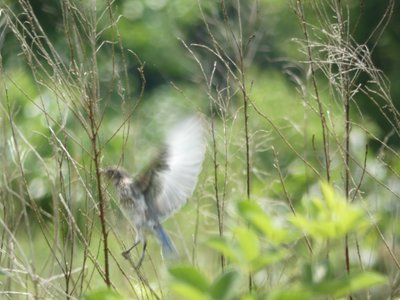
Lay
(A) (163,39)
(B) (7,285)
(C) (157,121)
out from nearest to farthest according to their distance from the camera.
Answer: (B) (7,285), (C) (157,121), (A) (163,39)

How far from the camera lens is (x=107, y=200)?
2047 mm

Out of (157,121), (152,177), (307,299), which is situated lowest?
(157,121)

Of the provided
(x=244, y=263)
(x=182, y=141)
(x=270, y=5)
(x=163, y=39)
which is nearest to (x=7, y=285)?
(x=182, y=141)

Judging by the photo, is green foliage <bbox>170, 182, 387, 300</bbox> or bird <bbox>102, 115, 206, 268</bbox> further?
bird <bbox>102, 115, 206, 268</bbox>

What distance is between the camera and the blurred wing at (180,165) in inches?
88.9

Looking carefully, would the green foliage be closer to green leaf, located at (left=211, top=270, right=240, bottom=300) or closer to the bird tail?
green leaf, located at (left=211, top=270, right=240, bottom=300)

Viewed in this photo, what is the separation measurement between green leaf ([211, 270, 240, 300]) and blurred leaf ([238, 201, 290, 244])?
73 millimetres

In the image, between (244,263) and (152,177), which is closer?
(244,263)

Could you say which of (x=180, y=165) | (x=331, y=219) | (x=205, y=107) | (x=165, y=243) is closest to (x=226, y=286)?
(x=331, y=219)

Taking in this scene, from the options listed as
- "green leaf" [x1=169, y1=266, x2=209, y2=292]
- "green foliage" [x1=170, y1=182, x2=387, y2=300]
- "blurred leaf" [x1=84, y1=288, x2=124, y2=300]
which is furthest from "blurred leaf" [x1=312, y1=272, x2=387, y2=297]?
"blurred leaf" [x1=84, y1=288, x2=124, y2=300]

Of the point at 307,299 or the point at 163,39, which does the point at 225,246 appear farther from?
the point at 163,39

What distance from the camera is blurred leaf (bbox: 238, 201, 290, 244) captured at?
107cm

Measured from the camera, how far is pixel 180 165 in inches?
91.2

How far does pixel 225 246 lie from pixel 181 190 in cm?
130
